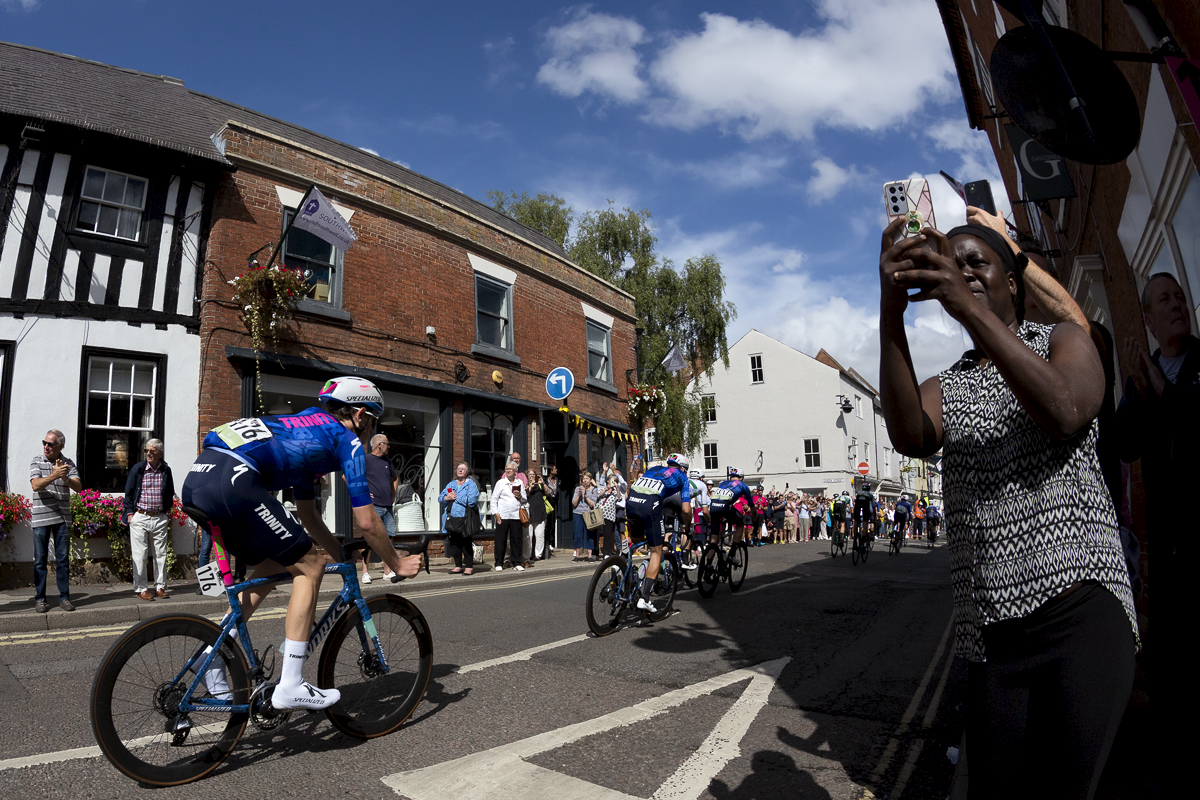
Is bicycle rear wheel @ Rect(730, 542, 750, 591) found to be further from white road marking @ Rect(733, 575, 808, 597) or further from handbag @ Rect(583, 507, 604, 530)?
handbag @ Rect(583, 507, 604, 530)

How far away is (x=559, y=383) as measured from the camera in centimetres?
1722

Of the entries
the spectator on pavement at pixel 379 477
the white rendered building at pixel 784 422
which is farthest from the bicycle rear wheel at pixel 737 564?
the white rendered building at pixel 784 422

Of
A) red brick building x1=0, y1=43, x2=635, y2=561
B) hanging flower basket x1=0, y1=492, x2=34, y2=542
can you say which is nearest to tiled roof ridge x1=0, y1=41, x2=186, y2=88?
red brick building x1=0, y1=43, x2=635, y2=561

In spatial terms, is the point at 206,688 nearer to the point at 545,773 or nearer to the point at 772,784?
the point at 545,773

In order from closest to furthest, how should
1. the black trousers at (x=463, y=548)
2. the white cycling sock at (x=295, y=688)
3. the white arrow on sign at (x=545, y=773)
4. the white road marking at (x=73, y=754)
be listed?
the white arrow on sign at (x=545, y=773), the white road marking at (x=73, y=754), the white cycling sock at (x=295, y=688), the black trousers at (x=463, y=548)

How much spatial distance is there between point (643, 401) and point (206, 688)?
1883 cm

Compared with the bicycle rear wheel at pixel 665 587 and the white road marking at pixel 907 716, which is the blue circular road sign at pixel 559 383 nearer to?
the bicycle rear wheel at pixel 665 587

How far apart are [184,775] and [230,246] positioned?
1077 cm

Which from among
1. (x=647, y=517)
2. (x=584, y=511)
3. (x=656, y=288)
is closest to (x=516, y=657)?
(x=647, y=517)

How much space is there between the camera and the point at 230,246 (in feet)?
40.2

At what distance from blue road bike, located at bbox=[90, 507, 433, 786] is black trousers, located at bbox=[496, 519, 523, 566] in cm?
884

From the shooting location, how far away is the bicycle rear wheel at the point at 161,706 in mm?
3121

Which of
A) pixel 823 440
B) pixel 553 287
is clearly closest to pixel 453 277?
pixel 553 287

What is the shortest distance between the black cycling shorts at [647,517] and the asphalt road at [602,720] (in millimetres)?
882
